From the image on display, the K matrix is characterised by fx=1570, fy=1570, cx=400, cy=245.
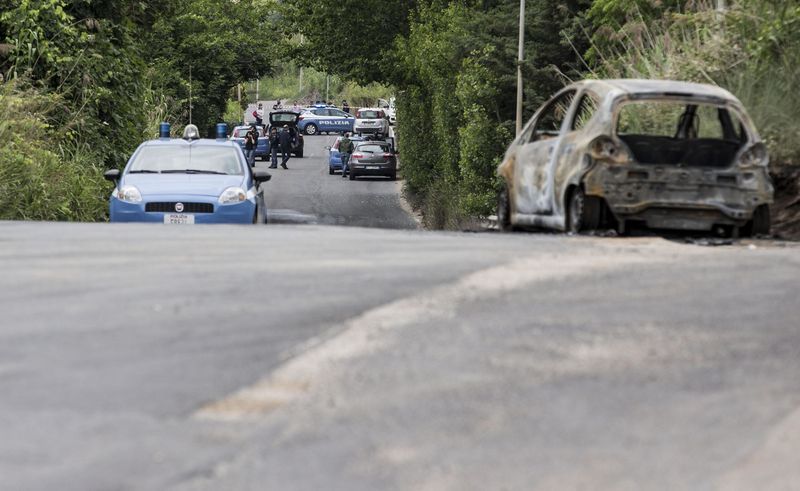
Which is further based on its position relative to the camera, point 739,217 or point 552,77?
point 552,77

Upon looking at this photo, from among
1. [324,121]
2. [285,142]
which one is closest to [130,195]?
[285,142]

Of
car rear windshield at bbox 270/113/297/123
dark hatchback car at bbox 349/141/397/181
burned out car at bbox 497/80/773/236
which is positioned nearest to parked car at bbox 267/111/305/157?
car rear windshield at bbox 270/113/297/123

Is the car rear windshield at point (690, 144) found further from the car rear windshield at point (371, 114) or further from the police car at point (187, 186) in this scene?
the car rear windshield at point (371, 114)

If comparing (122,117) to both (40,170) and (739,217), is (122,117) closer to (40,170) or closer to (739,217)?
(40,170)

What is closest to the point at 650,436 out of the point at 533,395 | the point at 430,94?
the point at 533,395

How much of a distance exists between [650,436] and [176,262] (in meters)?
4.90

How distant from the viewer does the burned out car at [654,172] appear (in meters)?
12.8

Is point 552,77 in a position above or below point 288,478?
above

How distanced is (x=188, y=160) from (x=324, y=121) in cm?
8430

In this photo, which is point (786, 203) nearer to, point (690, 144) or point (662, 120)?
point (662, 120)

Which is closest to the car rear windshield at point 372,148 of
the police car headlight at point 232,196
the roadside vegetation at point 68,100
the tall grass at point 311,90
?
the roadside vegetation at point 68,100

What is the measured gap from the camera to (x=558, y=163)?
1367cm

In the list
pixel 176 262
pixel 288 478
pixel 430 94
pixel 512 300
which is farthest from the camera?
pixel 430 94

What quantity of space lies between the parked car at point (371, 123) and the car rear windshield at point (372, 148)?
2982 cm
